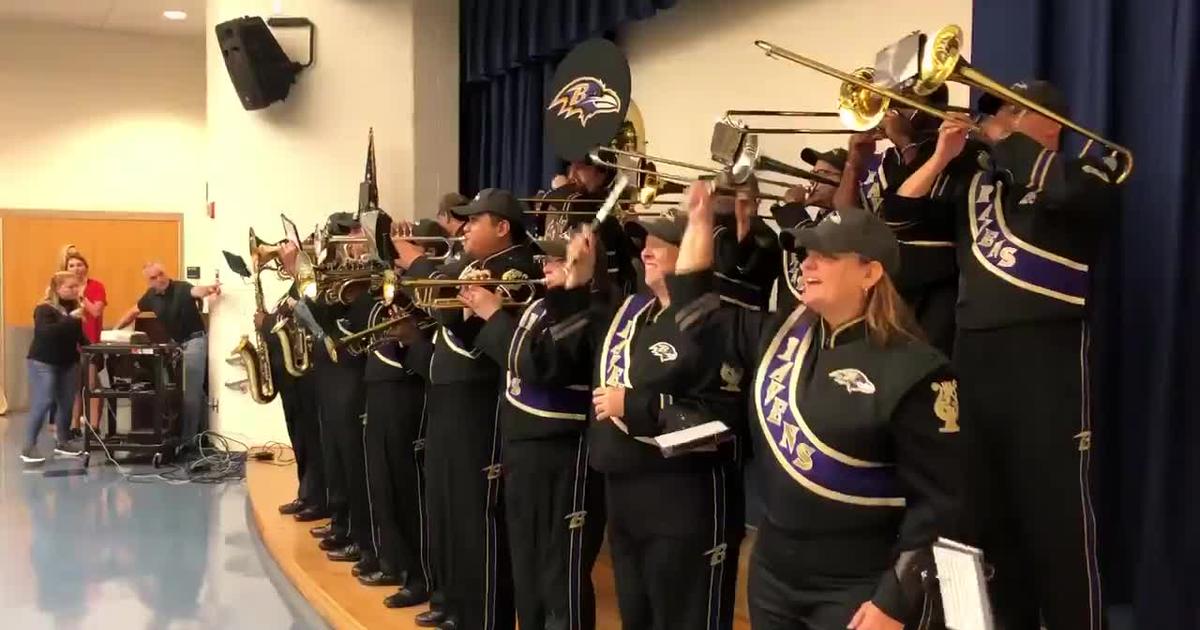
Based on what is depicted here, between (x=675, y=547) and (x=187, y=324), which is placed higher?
(x=187, y=324)

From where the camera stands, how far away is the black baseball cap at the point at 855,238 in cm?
200

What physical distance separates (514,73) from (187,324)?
3.33 m

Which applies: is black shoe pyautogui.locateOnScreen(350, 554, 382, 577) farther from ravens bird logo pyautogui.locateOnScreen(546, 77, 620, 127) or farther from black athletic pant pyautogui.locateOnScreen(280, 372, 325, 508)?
ravens bird logo pyautogui.locateOnScreen(546, 77, 620, 127)

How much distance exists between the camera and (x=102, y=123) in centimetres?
1116

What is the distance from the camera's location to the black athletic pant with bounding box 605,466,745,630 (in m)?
2.52

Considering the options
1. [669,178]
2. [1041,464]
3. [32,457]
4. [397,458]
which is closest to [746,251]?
[669,178]

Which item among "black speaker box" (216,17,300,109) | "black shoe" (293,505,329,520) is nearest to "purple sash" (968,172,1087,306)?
"black shoe" (293,505,329,520)

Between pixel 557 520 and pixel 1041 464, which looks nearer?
pixel 1041 464

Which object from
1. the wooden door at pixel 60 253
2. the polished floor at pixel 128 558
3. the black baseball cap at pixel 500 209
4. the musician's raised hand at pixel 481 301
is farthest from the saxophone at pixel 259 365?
the wooden door at pixel 60 253

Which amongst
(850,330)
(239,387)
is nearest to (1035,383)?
(850,330)

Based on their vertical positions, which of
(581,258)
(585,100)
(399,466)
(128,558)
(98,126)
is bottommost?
(128,558)

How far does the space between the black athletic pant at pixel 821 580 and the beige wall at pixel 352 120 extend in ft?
18.5

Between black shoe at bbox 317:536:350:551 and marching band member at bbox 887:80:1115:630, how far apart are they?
10.5 feet

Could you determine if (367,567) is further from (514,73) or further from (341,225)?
(514,73)
